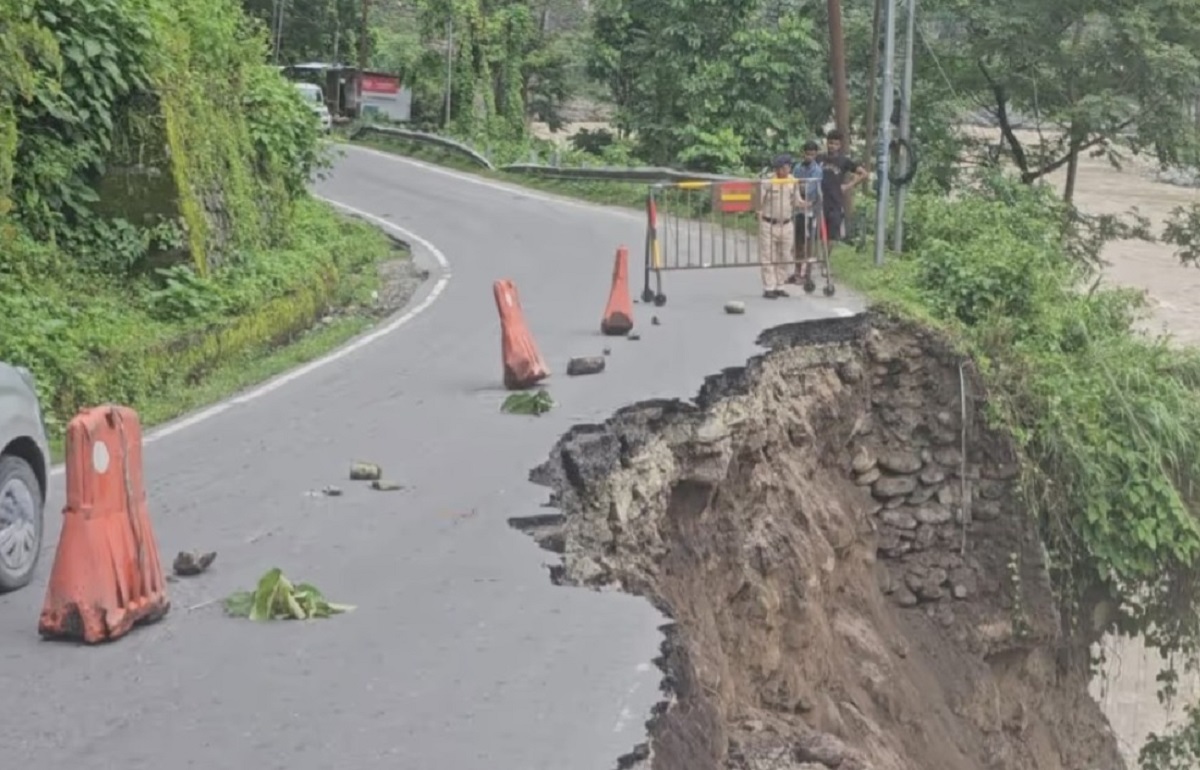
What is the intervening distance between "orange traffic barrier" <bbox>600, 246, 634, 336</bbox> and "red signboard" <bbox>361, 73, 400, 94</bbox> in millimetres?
41133

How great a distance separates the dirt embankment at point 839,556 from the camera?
29.5 ft

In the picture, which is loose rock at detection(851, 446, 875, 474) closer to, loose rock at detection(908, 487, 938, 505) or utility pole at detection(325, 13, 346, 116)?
loose rock at detection(908, 487, 938, 505)

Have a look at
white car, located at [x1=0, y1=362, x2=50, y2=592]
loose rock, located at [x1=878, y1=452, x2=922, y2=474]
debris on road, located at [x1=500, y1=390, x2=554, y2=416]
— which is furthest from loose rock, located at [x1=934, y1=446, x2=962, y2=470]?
white car, located at [x1=0, y1=362, x2=50, y2=592]

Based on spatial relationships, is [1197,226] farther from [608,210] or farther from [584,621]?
[584,621]

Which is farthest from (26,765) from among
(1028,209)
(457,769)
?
(1028,209)

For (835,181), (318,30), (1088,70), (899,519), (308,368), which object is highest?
(318,30)

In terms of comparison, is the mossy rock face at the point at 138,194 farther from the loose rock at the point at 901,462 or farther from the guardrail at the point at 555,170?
the guardrail at the point at 555,170

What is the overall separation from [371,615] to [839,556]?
282 inches

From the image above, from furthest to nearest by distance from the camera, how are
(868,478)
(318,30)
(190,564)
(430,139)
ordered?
(318,30) → (430,139) → (868,478) → (190,564)

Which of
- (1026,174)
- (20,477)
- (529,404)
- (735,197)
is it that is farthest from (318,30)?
(20,477)

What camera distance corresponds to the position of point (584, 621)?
6.84 m

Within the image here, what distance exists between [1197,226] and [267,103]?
1661cm

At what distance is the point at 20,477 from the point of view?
24.1 feet

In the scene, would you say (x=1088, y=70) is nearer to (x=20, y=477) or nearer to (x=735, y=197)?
(x=735, y=197)
